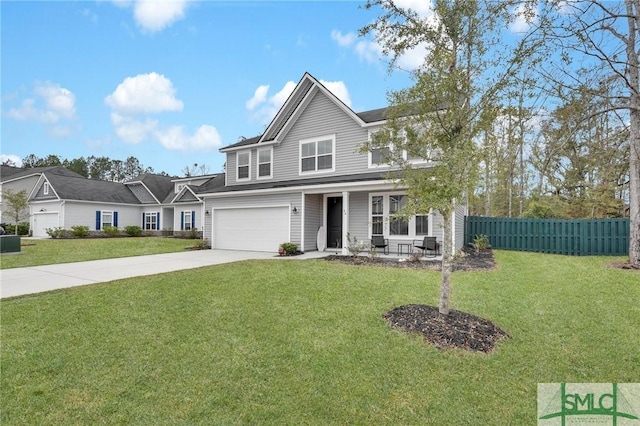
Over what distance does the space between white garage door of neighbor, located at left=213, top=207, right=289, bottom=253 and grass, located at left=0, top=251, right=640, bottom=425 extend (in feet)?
24.8

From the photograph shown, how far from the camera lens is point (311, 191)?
13.5 m

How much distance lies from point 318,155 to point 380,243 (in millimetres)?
4803

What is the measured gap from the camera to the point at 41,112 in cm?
2189

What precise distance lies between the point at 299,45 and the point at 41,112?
19.3 metres

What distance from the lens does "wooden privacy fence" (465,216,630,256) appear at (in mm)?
12250

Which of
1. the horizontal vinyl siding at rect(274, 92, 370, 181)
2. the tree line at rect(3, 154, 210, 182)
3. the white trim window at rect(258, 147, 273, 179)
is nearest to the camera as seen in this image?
the horizontal vinyl siding at rect(274, 92, 370, 181)

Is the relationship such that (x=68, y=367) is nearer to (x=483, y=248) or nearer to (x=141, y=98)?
(x=483, y=248)

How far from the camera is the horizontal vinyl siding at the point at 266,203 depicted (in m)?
13.8

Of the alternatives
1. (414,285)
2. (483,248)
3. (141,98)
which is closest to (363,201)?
(483,248)

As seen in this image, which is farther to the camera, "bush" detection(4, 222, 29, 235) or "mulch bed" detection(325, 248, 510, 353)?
"bush" detection(4, 222, 29, 235)

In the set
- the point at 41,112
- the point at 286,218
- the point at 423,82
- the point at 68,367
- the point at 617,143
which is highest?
the point at 41,112

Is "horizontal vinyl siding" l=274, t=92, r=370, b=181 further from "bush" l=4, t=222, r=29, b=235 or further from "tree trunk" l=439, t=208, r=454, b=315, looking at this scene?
"bush" l=4, t=222, r=29, b=235

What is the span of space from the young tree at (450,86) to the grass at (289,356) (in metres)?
1.41

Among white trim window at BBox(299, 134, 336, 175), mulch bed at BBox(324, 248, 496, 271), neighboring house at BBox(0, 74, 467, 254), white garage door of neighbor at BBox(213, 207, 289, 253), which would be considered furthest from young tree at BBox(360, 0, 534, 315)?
white garage door of neighbor at BBox(213, 207, 289, 253)
